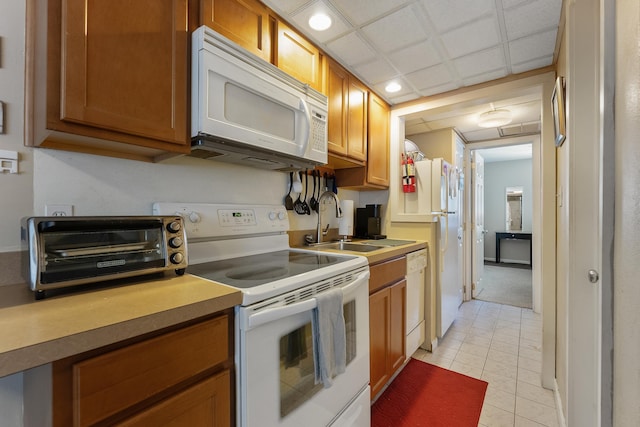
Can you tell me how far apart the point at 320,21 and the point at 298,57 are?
A: 0.73 ft

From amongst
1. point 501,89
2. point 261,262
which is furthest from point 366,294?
point 501,89

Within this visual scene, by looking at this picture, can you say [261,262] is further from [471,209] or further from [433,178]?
[471,209]

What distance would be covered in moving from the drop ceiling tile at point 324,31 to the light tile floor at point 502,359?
2450 millimetres

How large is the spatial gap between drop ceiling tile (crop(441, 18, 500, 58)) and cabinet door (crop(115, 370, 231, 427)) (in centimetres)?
208

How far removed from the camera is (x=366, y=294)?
4.75 ft

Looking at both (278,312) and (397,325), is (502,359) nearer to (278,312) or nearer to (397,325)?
(397,325)

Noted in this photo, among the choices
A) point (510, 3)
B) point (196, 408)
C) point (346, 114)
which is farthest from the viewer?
point (346, 114)

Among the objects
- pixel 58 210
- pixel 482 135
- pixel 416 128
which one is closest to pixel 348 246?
pixel 58 210

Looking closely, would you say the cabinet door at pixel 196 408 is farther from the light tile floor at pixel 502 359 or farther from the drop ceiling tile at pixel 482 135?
the drop ceiling tile at pixel 482 135

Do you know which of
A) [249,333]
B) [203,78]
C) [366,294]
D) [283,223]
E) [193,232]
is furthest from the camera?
[283,223]

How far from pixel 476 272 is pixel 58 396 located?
450 cm

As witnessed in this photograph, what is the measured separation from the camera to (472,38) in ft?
5.48

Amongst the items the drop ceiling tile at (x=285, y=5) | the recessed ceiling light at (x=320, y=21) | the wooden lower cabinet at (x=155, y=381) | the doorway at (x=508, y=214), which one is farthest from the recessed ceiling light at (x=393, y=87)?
the doorway at (x=508, y=214)

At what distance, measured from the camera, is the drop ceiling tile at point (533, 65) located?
6.17 feet
